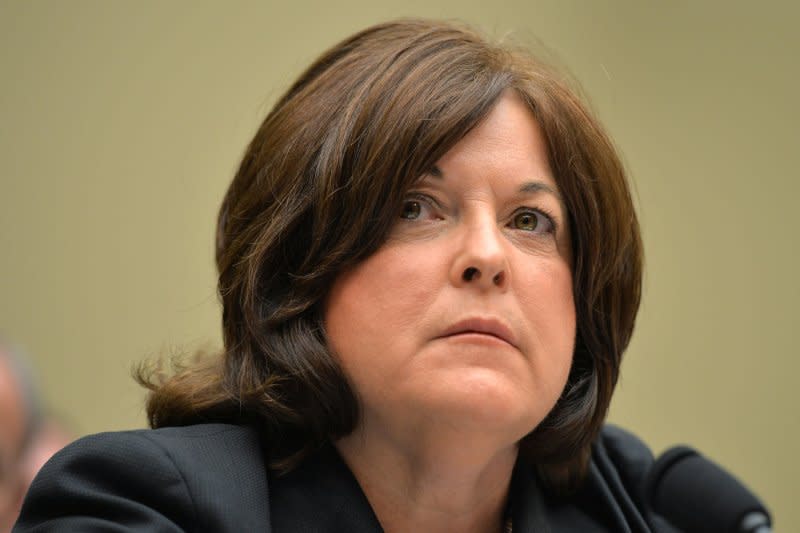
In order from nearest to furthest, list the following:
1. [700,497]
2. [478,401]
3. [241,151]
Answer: [700,497], [478,401], [241,151]

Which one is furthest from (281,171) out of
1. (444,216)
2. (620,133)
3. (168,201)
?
(620,133)

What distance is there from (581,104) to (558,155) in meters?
0.16

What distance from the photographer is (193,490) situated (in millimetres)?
1660

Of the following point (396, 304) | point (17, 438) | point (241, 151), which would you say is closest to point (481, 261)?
point (396, 304)

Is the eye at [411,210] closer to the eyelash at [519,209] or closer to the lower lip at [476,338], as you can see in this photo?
the eyelash at [519,209]

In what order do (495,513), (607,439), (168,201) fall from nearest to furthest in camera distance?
1. (495,513)
2. (607,439)
3. (168,201)

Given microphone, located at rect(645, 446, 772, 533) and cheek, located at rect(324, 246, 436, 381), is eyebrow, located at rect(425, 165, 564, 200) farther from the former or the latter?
microphone, located at rect(645, 446, 772, 533)

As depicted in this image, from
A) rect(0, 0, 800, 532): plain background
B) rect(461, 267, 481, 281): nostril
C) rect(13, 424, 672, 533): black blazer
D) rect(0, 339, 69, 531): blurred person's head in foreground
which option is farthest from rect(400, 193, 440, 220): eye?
rect(0, 0, 800, 532): plain background

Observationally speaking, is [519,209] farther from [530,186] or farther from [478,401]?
[478,401]

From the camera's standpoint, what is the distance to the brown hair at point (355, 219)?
1854mm

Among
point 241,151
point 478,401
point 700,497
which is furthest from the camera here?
point 241,151

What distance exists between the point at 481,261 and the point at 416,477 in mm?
426

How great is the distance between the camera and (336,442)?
6.40 feet

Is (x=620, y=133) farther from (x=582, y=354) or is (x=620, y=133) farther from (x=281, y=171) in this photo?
(x=281, y=171)
